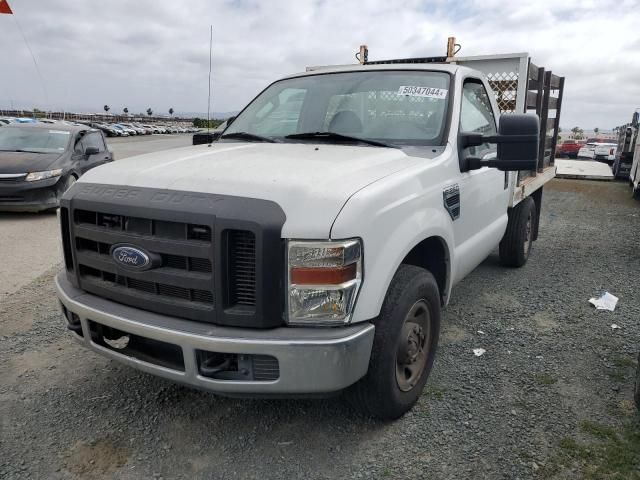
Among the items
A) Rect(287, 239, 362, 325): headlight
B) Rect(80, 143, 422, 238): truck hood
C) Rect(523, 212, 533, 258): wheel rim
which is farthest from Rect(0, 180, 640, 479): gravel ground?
Rect(523, 212, 533, 258): wheel rim

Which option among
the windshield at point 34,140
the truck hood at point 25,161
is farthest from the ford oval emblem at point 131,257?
the windshield at point 34,140

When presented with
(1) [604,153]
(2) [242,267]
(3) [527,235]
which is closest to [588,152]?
(1) [604,153]

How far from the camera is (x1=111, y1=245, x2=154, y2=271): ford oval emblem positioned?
95.2 inches

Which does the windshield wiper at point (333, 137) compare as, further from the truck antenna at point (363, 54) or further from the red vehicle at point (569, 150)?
the red vehicle at point (569, 150)

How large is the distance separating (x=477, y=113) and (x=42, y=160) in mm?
7287

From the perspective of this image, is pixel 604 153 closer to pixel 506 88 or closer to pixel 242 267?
pixel 506 88

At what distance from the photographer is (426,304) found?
2912 mm

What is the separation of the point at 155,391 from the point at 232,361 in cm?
113

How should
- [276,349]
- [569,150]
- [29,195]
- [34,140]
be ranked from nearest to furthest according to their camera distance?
1. [276,349]
2. [29,195]
3. [34,140]
4. [569,150]

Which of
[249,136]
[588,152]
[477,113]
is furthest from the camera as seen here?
[588,152]

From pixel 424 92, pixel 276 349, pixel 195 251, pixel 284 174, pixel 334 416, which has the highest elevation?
pixel 424 92

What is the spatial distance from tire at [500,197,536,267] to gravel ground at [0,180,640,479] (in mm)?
1269

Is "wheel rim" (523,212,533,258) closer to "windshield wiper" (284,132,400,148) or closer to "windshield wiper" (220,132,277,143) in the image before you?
"windshield wiper" (284,132,400,148)

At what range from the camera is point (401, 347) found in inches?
107
